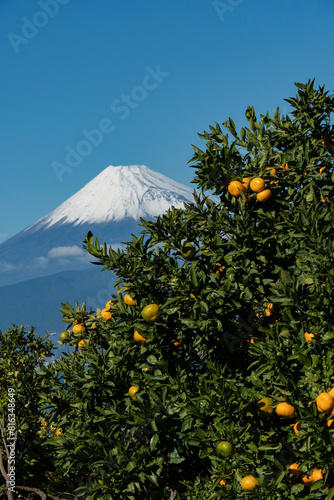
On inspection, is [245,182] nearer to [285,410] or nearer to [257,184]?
[257,184]

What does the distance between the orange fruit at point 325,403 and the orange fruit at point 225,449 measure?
93 cm

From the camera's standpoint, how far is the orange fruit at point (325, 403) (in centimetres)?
388

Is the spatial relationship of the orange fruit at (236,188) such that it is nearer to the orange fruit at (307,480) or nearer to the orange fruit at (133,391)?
the orange fruit at (133,391)

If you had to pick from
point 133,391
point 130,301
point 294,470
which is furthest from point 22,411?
point 294,470

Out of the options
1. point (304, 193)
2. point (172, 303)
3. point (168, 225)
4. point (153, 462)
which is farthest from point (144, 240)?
point (153, 462)

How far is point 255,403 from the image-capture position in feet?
15.4

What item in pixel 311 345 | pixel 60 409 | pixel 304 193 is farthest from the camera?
pixel 60 409

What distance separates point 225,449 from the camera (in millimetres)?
4293

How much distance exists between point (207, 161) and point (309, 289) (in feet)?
8.19

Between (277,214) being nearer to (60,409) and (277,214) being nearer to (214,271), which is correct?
(214,271)

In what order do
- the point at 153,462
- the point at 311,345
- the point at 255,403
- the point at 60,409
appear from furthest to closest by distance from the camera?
the point at 60,409
the point at 153,462
the point at 255,403
the point at 311,345

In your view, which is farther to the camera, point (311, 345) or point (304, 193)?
point (304, 193)

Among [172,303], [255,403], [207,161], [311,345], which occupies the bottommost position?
[255,403]

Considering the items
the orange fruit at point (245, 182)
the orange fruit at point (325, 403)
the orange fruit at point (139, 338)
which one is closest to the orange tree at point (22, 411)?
the orange fruit at point (139, 338)
